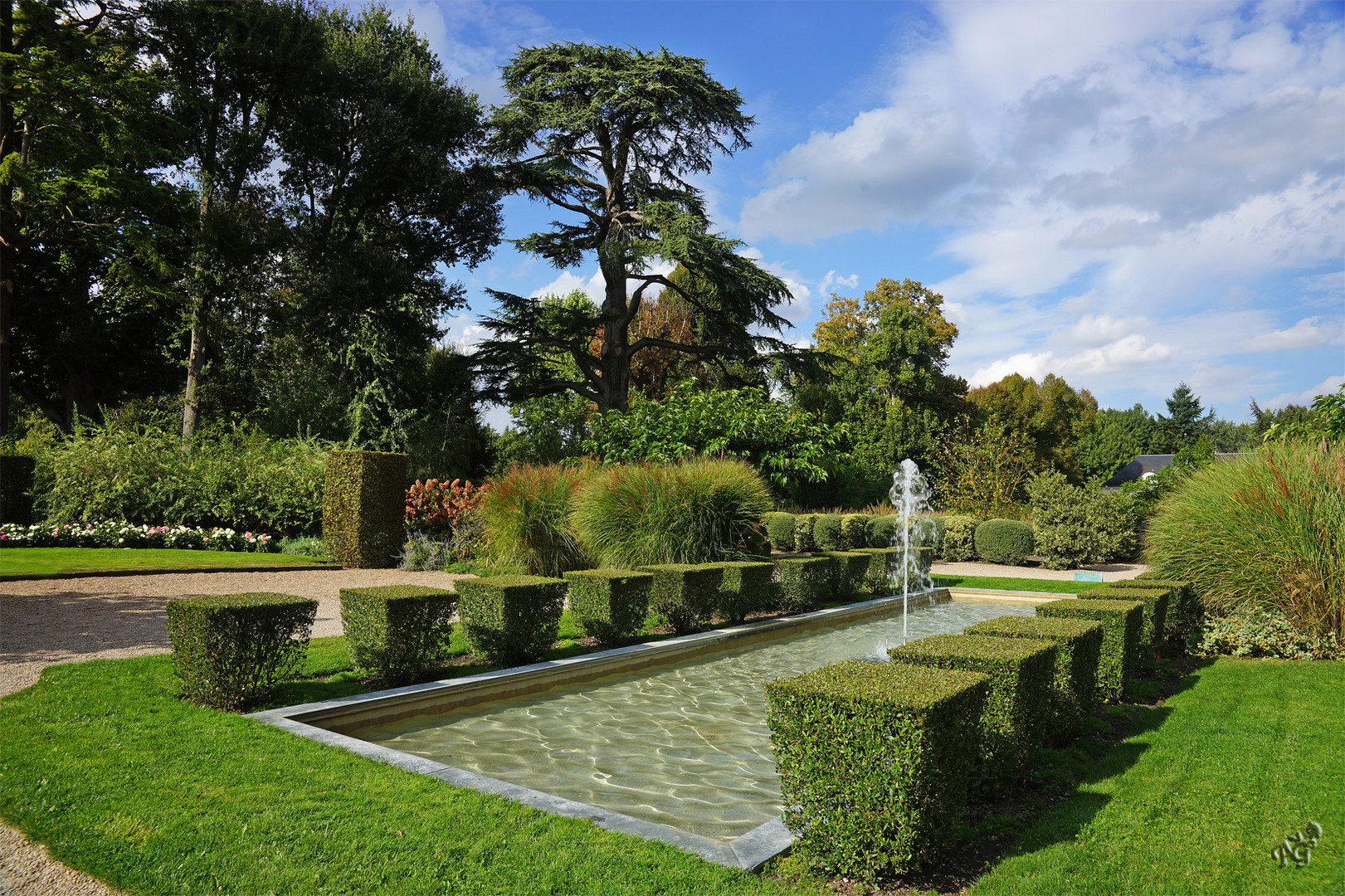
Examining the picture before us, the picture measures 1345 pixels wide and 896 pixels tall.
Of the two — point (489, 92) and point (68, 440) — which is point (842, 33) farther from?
point (489, 92)

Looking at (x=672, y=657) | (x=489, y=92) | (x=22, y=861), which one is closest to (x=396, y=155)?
(x=489, y=92)

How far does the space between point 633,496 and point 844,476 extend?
657 inches

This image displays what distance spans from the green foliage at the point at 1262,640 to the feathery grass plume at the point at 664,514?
522 cm

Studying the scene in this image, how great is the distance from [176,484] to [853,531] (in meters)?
15.3

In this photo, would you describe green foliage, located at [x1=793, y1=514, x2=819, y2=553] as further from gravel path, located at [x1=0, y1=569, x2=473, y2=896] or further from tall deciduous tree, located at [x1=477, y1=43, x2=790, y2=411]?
gravel path, located at [x1=0, y1=569, x2=473, y2=896]

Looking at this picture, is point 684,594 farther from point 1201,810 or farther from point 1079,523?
point 1079,523

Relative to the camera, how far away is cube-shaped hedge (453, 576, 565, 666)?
6.79 metres

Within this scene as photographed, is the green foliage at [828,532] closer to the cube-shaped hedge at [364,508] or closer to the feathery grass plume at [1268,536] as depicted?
the cube-shaped hedge at [364,508]

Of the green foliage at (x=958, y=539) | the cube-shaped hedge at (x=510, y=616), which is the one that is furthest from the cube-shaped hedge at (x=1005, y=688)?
the green foliage at (x=958, y=539)

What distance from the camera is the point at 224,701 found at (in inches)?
209

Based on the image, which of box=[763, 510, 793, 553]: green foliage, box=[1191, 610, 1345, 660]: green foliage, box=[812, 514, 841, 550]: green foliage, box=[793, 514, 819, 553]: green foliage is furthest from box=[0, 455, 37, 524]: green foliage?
box=[1191, 610, 1345, 660]: green foliage

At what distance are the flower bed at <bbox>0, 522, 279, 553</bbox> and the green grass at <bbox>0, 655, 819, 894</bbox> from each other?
37.8ft

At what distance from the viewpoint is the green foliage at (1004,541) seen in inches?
714

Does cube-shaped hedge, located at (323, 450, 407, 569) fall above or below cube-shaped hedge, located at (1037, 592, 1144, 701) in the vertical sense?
above
